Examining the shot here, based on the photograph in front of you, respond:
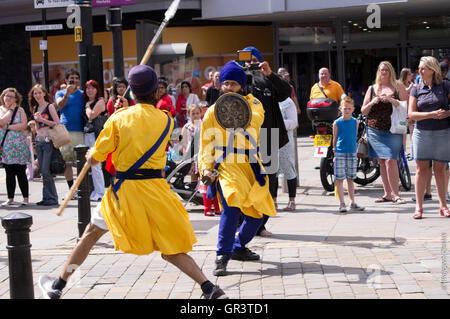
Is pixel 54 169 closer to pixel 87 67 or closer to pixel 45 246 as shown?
pixel 87 67

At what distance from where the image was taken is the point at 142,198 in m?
5.29

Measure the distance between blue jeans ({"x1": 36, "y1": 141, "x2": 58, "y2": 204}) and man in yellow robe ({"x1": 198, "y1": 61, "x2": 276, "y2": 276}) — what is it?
5249mm

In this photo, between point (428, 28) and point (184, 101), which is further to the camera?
point (428, 28)

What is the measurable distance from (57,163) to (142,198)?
20.5 feet

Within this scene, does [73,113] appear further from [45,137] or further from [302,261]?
[302,261]

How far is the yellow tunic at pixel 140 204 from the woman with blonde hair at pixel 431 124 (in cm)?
418

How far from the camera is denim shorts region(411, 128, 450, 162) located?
8.57 metres

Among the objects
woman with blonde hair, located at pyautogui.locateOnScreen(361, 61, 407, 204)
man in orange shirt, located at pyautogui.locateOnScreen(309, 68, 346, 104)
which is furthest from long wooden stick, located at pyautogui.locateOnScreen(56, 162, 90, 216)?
man in orange shirt, located at pyautogui.locateOnScreen(309, 68, 346, 104)

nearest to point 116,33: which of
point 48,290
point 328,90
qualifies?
point 328,90

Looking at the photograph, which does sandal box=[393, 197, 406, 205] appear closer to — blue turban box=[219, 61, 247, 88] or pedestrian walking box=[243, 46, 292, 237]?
pedestrian walking box=[243, 46, 292, 237]

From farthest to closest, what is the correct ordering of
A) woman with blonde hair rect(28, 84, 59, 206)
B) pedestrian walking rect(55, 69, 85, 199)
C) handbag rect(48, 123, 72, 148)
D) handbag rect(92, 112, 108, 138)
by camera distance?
pedestrian walking rect(55, 69, 85, 199)
handbag rect(92, 112, 108, 138)
woman with blonde hair rect(28, 84, 59, 206)
handbag rect(48, 123, 72, 148)

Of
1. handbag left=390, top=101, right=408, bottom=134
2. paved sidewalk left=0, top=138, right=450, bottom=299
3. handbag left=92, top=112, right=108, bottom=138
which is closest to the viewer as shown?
paved sidewalk left=0, top=138, right=450, bottom=299
